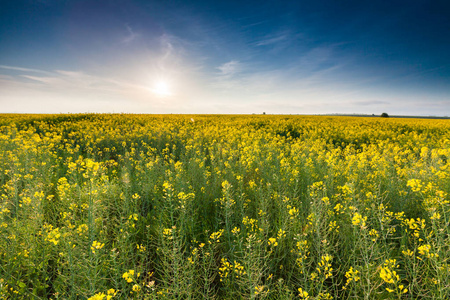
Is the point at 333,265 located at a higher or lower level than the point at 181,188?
lower

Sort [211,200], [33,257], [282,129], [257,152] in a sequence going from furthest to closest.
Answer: [282,129]
[257,152]
[211,200]
[33,257]

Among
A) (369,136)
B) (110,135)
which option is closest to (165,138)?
(110,135)

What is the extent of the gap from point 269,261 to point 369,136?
12.6 metres

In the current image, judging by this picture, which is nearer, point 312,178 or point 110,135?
point 312,178

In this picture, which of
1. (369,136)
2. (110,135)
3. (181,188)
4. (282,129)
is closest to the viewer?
(181,188)

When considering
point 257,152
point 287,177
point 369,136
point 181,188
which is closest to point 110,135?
point 257,152

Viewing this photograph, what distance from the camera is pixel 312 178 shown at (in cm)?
491

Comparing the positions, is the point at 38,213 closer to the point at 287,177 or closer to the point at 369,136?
the point at 287,177

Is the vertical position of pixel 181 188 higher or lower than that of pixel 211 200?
higher

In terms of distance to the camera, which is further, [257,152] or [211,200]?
[257,152]

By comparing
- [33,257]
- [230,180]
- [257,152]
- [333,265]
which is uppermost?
[257,152]

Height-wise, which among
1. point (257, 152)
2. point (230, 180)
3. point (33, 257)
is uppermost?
point (257, 152)

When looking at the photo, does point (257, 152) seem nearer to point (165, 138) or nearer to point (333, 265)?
point (333, 265)

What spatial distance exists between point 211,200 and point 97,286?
2.38 metres
